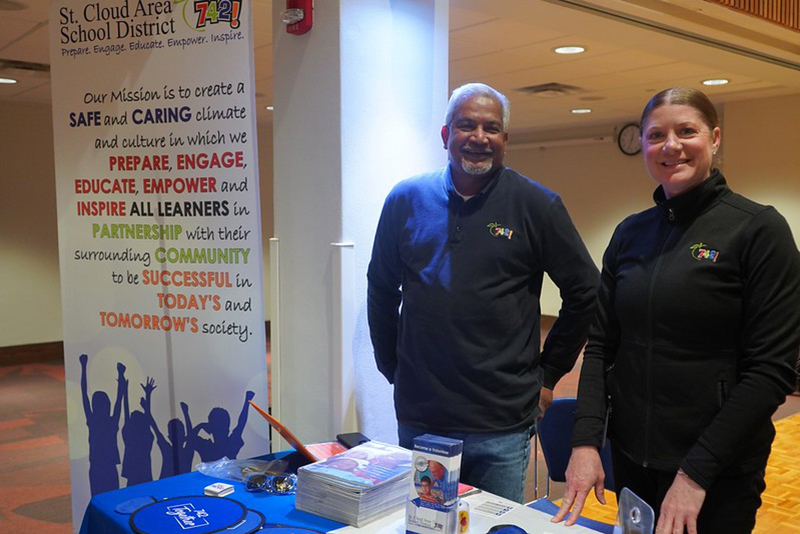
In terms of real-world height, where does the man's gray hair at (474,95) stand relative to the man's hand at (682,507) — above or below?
above

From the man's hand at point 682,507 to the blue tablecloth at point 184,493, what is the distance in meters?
0.70

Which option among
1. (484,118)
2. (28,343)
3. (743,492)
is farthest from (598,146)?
(743,492)

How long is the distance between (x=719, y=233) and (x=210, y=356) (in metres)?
1.78

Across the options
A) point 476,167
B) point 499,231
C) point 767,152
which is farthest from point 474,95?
point 767,152

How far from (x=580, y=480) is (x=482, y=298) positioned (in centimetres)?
61

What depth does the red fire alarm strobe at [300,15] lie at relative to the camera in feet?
8.52

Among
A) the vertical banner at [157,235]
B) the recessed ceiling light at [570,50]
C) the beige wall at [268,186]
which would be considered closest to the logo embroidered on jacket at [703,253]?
the vertical banner at [157,235]

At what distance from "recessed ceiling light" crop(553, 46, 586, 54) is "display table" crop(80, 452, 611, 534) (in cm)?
444

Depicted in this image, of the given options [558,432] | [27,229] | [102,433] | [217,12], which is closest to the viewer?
[558,432]

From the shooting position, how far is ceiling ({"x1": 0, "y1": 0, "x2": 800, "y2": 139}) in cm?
433

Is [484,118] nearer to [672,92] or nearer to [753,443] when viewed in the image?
[672,92]

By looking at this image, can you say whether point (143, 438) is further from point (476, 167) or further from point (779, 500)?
point (779, 500)

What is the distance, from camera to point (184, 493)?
70.0 inches

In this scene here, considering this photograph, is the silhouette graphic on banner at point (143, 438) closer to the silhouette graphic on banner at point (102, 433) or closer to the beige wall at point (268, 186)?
the silhouette graphic on banner at point (102, 433)
